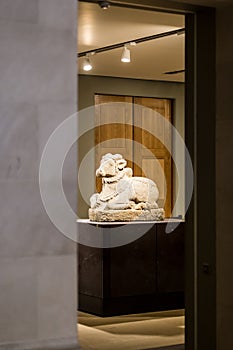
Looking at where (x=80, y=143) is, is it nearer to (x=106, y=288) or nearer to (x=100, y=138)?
(x=100, y=138)

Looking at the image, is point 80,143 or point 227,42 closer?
point 227,42

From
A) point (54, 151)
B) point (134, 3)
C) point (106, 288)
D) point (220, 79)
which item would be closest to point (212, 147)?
point (220, 79)

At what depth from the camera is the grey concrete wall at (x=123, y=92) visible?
966cm

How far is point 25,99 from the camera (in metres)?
3.20

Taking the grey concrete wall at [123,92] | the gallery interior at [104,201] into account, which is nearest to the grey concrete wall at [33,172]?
the gallery interior at [104,201]

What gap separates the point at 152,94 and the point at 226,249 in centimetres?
595

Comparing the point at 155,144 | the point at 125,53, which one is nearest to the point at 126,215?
the point at 125,53

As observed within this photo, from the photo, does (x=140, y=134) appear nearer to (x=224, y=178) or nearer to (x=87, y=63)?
(x=87, y=63)

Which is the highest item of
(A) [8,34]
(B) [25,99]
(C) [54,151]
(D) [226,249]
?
(A) [8,34]

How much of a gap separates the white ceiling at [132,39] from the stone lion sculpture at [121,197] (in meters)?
1.18

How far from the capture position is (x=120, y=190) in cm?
785

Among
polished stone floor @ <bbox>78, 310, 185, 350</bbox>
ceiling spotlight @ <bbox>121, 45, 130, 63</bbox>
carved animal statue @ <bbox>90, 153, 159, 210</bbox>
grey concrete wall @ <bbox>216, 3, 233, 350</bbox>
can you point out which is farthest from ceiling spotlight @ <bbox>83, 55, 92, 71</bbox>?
grey concrete wall @ <bbox>216, 3, 233, 350</bbox>

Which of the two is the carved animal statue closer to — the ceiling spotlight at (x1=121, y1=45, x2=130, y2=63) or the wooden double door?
the ceiling spotlight at (x1=121, y1=45, x2=130, y2=63)

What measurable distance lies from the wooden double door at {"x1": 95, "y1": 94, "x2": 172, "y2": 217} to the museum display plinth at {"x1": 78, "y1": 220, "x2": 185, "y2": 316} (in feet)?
7.78
